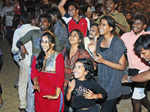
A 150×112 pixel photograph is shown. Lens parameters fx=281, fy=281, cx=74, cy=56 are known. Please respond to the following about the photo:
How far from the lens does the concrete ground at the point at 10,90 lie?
5.73 m

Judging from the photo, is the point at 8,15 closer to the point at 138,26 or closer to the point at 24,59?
the point at 24,59

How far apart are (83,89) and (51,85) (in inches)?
21.8

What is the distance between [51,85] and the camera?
3.83m

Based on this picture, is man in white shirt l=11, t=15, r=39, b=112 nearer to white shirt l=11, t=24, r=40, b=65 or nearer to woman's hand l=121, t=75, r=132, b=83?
white shirt l=11, t=24, r=40, b=65

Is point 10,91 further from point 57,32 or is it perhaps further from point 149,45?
point 149,45

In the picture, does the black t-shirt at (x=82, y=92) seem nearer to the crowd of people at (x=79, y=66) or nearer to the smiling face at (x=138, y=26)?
the crowd of people at (x=79, y=66)

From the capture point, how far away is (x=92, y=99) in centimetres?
352

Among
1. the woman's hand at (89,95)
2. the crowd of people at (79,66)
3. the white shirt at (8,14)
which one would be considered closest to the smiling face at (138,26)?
the crowd of people at (79,66)

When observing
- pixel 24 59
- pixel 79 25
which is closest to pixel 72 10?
pixel 79 25

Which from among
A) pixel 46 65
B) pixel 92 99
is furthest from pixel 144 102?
pixel 46 65

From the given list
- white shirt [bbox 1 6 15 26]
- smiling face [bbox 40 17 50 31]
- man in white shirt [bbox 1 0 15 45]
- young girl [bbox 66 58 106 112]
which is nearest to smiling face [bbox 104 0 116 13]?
smiling face [bbox 40 17 50 31]

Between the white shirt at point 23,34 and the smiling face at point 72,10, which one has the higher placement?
the smiling face at point 72,10

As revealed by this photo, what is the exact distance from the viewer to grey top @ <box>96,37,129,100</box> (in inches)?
152

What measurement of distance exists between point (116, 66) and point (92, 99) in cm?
60
